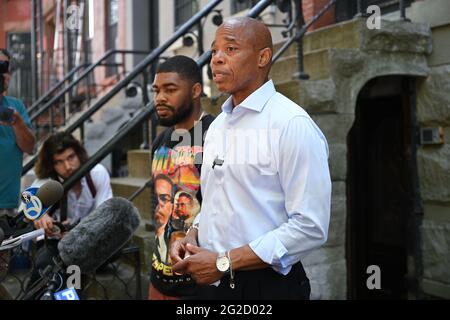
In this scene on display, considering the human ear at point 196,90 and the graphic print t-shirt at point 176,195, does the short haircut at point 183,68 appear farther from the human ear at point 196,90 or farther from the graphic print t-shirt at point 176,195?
the graphic print t-shirt at point 176,195

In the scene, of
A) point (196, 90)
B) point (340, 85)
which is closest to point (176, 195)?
point (196, 90)

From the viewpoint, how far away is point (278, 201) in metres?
2.01

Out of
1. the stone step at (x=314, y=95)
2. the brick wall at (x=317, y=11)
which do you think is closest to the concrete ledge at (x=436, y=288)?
the stone step at (x=314, y=95)

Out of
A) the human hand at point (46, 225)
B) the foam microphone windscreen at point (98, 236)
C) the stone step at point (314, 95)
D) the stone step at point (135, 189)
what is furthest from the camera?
the stone step at point (135, 189)

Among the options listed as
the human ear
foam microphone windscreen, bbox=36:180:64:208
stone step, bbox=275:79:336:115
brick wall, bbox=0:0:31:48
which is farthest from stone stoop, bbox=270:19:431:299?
brick wall, bbox=0:0:31:48

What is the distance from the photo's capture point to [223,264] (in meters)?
1.92

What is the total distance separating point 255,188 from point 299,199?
18 cm

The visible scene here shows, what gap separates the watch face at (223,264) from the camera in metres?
1.91

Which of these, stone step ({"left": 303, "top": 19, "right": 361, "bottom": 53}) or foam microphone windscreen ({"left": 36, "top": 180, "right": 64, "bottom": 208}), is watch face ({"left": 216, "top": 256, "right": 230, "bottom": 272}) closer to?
foam microphone windscreen ({"left": 36, "top": 180, "right": 64, "bottom": 208})

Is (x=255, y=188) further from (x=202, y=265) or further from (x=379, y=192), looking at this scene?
(x=379, y=192)

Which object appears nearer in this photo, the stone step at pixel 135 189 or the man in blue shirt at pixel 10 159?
the man in blue shirt at pixel 10 159
